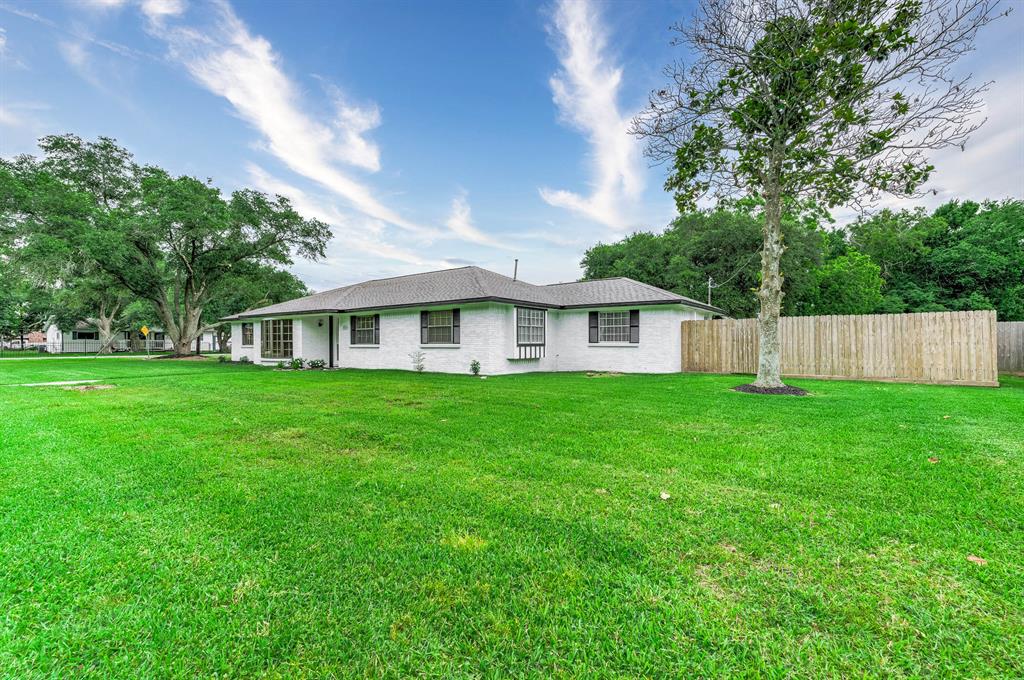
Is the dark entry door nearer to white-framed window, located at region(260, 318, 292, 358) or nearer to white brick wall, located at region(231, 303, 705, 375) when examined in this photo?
white brick wall, located at region(231, 303, 705, 375)

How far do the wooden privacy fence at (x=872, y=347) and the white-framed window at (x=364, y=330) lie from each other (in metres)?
12.2

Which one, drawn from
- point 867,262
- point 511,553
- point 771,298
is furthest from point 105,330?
point 867,262

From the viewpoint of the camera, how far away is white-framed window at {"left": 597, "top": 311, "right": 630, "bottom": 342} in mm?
14961

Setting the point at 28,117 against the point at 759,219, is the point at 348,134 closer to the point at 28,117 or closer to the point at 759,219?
the point at 28,117

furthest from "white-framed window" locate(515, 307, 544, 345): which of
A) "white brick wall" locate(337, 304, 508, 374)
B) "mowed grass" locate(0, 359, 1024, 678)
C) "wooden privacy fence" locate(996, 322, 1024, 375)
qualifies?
"wooden privacy fence" locate(996, 322, 1024, 375)

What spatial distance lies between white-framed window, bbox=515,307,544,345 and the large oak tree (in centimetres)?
632

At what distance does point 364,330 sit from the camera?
17125mm

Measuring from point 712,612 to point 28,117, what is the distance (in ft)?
74.9

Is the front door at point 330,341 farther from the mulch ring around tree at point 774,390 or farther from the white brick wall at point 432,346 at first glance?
the mulch ring around tree at point 774,390

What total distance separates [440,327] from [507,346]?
269 centimetres

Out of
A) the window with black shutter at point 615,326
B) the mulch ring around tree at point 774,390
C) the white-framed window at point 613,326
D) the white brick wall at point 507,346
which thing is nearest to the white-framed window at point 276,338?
the white brick wall at point 507,346

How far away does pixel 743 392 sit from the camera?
30.2ft

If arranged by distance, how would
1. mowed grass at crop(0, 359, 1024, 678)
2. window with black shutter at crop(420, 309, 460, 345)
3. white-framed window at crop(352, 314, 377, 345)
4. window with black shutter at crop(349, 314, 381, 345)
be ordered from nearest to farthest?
mowed grass at crop(0, 359, 1024, 678) < window with black shutter at crop(420, 309, 460, 345) < window with black shutter at crop(349, 314, 381, 345) < white-framed window at crop(352, 314, 377, 345)

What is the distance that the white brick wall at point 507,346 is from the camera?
14.0m
